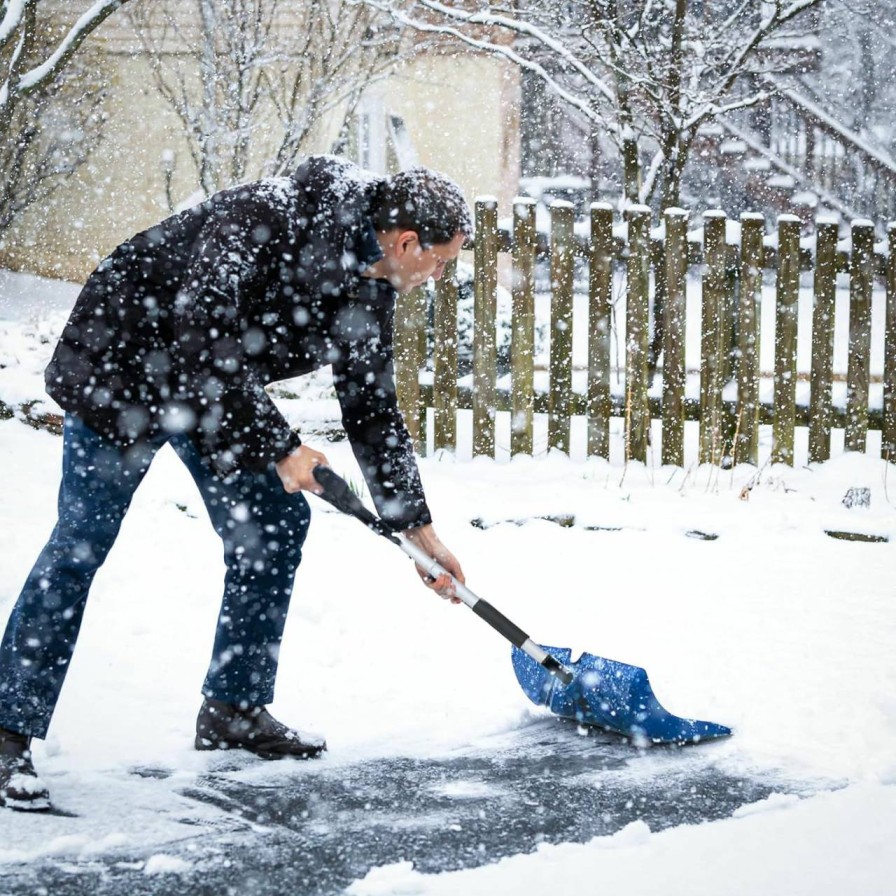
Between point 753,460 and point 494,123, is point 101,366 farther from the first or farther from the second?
point 494,123

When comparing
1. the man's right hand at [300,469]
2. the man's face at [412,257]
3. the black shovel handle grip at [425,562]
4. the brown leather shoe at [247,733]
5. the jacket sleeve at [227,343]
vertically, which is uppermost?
the man's face at [412,257]

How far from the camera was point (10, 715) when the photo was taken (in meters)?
2.71

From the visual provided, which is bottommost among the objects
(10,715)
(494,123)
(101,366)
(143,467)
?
(10,715)

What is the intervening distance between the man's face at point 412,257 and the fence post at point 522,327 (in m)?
3.49

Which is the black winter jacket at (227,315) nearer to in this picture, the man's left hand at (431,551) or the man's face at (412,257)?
the man's face at (412,257)

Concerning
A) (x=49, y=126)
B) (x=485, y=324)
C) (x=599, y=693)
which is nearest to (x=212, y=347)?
(x=599, y=693)

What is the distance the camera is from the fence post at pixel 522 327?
629cm

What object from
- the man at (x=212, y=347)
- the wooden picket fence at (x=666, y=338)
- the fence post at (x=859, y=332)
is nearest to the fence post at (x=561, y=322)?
the wooden picket fence at (x=666, y=338)

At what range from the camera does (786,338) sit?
21.1ft

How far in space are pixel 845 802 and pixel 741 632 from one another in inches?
52.6

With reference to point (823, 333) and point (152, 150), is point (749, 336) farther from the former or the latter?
point (152, 150)

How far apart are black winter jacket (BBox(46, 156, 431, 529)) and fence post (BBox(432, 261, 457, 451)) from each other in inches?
135

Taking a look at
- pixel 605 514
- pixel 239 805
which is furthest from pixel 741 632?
pixel 239 805

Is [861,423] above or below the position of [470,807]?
above
